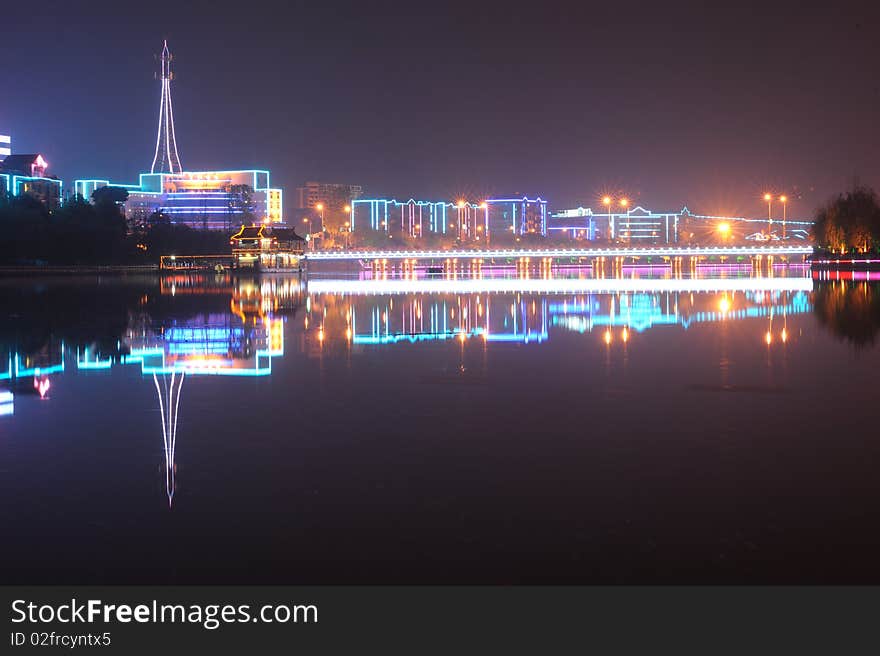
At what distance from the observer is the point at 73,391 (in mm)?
13758

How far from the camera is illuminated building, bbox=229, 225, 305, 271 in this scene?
8312 cm

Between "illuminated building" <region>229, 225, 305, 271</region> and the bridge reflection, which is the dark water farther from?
"illuminated building" <region>229, 225, 305, 271</region>

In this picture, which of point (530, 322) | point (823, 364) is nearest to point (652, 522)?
point (823, 364)

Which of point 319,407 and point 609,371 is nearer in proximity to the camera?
point 319,407

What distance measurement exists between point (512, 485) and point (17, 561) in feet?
12.1

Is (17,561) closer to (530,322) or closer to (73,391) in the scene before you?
(73,391)

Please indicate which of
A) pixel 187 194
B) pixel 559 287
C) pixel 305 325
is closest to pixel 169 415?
pixel 305 325

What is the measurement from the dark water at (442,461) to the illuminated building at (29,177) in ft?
418

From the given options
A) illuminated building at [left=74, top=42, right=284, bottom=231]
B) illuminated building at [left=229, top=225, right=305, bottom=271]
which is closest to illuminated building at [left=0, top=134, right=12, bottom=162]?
illuminated building at [left=74, top=42, right=284, bottom=231]

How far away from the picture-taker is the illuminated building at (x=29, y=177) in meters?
137

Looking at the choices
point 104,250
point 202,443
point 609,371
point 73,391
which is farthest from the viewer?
point 104,250

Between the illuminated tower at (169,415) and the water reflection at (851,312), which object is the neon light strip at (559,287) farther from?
the illuminated tower at (169,415)

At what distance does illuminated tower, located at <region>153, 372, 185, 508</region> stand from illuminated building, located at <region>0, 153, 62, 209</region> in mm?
129207

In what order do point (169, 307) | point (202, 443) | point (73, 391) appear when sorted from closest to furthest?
point (202, 443)
point (73, 391)
point (169, 307)
